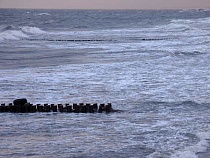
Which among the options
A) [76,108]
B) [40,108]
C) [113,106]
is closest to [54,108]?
[40,108]

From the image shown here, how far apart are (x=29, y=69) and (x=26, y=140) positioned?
1724 centimetres

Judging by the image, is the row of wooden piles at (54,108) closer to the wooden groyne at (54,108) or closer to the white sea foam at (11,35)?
the wooden groyne at (54,108)

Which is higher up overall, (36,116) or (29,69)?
(29,69)

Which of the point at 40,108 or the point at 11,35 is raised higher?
the point at 11,35

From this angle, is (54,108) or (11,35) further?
(11,35)

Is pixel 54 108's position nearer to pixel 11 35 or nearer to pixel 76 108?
pixel 76 108

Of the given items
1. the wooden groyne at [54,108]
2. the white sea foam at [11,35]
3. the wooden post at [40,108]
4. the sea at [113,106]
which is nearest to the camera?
the sea at [113,106]

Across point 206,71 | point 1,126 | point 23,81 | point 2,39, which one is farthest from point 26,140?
point 2,39

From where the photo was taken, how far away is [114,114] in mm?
18484

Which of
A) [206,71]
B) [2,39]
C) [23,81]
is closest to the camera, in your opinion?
[23,81]

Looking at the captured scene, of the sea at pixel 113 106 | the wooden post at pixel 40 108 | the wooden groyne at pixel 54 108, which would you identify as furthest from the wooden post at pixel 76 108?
the wooden post at pixel 40 108

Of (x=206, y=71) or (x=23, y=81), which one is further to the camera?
(x=206, y=71)

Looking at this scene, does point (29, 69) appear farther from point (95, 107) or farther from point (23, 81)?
point (95, 107)

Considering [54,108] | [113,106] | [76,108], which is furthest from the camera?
[113,106]
